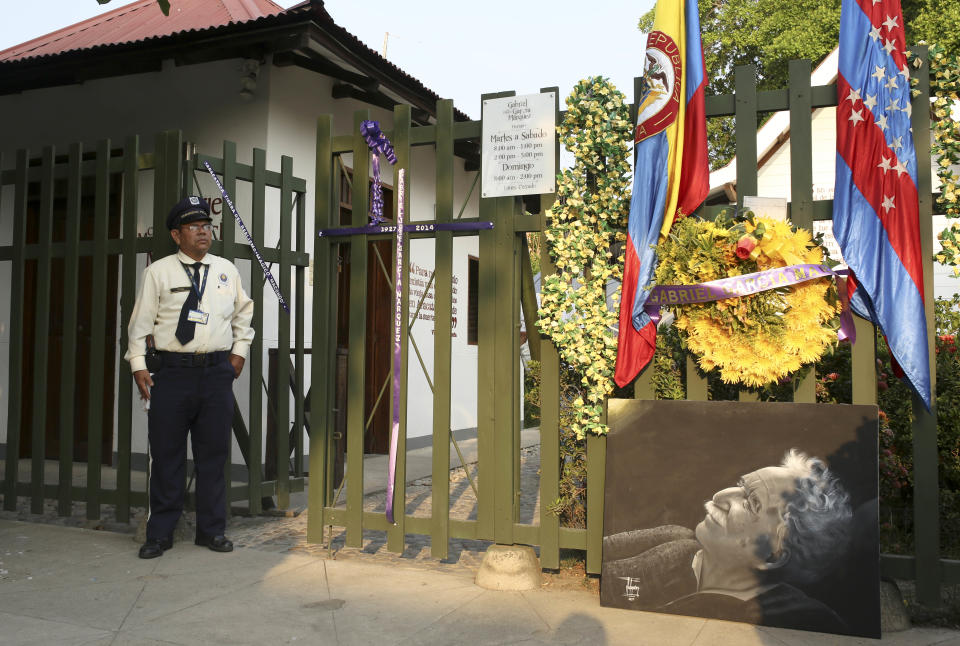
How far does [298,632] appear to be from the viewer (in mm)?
3436

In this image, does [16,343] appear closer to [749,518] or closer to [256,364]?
[256,364]

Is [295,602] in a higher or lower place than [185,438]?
lower

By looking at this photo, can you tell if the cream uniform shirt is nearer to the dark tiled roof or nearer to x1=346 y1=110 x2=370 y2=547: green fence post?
x1=346 y1=110 x2=370 y2=547: green fence post

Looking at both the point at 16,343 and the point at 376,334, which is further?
the point at 376,334

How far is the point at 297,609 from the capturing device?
3736mm

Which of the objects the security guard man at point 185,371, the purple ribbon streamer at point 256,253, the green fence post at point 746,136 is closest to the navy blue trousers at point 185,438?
the security guard man at point 185,371

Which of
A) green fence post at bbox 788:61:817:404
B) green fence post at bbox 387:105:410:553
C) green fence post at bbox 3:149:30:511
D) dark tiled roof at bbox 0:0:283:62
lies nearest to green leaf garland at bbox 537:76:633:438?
green fence post at bbox 788:61:817:404

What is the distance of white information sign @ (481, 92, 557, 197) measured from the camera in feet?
13.6

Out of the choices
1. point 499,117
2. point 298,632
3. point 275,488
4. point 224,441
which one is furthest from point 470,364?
point 298,632

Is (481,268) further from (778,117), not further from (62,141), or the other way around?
(778,117)

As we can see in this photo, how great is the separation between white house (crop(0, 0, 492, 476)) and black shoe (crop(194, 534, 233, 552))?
2532 millimetres

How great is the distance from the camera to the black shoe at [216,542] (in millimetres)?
4797

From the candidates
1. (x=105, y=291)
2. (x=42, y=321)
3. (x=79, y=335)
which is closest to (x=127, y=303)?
(x=105, y=291)

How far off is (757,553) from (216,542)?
3032 mm
